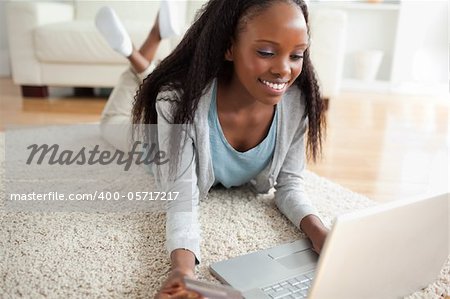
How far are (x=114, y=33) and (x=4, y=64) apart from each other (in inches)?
69.6

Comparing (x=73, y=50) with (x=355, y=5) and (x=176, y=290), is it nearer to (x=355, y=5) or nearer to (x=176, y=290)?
(x=355, y=5)

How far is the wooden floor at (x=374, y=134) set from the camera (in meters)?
1.53

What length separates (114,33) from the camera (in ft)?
5.53

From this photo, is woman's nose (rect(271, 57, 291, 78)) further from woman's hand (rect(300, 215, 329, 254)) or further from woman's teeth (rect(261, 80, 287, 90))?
woman's hand (rect(300, 215, 329, 254))

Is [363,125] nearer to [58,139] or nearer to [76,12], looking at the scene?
[58,139]

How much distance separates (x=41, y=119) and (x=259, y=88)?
1.42 meters

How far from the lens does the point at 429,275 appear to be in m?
0.85

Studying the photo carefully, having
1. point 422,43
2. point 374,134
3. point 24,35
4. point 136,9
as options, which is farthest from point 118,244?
point 422,43

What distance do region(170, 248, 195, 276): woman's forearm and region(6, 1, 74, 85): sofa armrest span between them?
1.91 metres

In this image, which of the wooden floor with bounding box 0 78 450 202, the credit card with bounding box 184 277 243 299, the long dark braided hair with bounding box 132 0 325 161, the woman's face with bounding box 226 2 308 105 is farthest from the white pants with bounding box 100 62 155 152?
the credit card with bounding box 184 277 243 299

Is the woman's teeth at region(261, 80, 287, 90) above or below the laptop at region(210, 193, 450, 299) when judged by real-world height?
above

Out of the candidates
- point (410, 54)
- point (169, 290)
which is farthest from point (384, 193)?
point (410, 54)

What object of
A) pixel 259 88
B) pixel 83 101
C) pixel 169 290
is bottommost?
pixel 83 101

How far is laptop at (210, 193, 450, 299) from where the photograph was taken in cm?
62
